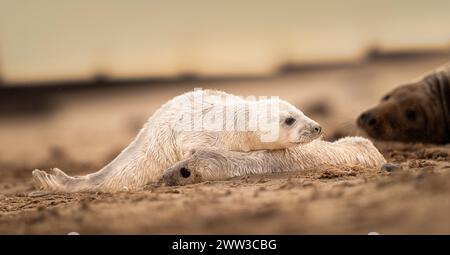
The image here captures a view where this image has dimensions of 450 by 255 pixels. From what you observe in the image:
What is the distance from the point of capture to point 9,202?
265 inches

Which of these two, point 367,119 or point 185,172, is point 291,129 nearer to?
point 185,172

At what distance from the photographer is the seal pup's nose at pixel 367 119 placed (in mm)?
9953

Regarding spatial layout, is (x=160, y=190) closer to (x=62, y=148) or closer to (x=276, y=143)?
(x=276, y=143)

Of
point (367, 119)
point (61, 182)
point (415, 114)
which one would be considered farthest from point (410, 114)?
→ point (61, 182)

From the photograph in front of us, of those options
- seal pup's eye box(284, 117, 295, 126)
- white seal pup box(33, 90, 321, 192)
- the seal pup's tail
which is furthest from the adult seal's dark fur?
the seal pup's tail

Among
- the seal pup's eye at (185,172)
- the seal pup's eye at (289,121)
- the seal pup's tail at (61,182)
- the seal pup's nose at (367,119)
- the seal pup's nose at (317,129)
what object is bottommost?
the seal pup's eye at (185,172)

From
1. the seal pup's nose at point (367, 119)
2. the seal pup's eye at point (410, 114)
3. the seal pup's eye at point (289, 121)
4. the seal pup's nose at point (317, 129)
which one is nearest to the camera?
the seal pup's nose at point (317, 129)

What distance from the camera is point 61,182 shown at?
7.03m

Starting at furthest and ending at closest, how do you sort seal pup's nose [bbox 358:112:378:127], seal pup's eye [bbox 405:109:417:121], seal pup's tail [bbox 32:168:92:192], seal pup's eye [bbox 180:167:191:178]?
seal pup's eye [bbox 405:109:417:121], seal pup's nose [bbox 358:112:378:127], seal pup's tail [bbox 32:168:92:192], seal pup's eye [bbox 180:167:191:178]

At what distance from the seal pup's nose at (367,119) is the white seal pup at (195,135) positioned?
3.23 metres

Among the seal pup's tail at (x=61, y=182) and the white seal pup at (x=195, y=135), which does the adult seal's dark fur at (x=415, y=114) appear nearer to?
the white seal pup at (x=195, y=135)

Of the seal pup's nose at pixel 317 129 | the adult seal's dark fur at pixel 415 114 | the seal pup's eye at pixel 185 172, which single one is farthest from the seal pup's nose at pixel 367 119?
the seal pup's eye at pixel 185 172

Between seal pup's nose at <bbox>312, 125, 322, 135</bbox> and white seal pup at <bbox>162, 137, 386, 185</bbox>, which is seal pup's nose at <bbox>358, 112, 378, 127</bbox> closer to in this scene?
white seal pup at <bbox>162, 137, 386, 185</bbox>

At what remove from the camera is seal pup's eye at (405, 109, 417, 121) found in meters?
10.3
